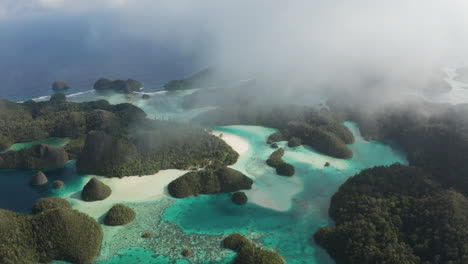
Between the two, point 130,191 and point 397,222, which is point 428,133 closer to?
point 397,222

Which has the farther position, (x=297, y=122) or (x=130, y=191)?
(x=297, y=122)

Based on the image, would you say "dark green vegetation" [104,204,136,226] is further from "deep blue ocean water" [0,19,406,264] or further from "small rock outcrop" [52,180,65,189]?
"small rock outcrop" [52,180,65,189]

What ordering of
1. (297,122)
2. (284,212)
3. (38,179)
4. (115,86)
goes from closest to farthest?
(284,212)
(38,179)
(297,122)
(115,86)

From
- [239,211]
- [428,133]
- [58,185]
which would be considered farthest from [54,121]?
[428,133]

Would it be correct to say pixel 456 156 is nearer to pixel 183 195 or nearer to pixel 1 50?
pixel 183 195

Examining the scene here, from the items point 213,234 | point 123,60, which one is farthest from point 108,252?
point 123,60

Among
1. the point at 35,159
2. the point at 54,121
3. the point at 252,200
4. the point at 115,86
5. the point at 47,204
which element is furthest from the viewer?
the point at 115,86
